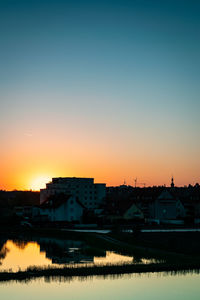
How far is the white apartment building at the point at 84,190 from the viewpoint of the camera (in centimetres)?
14624

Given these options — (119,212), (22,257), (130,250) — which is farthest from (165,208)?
(22,257)

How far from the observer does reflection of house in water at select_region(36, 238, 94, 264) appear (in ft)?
142

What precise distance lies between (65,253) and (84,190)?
3895 inches

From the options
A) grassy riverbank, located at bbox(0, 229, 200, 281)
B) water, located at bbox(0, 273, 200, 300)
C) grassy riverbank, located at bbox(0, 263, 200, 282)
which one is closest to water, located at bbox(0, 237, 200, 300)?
water, located at bbox(0, 273, 200, 300)

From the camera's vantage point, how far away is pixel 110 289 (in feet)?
105

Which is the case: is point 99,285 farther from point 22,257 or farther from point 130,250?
point 130,250

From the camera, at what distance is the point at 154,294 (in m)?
31.0

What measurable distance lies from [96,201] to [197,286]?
11324 cm

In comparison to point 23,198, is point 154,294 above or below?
below

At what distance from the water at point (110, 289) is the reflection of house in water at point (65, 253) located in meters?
8.44

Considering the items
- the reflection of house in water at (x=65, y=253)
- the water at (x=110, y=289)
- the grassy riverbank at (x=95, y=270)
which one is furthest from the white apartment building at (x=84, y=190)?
the water at (x=110, y=289)

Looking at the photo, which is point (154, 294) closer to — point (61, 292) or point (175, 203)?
point (61, 292)

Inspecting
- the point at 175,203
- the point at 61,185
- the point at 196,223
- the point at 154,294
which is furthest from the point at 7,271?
the point at 61,185

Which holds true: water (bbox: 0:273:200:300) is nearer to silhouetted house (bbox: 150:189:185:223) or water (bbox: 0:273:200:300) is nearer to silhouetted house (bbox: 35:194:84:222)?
silhouetted house (bbox: 35:194:84:222)
